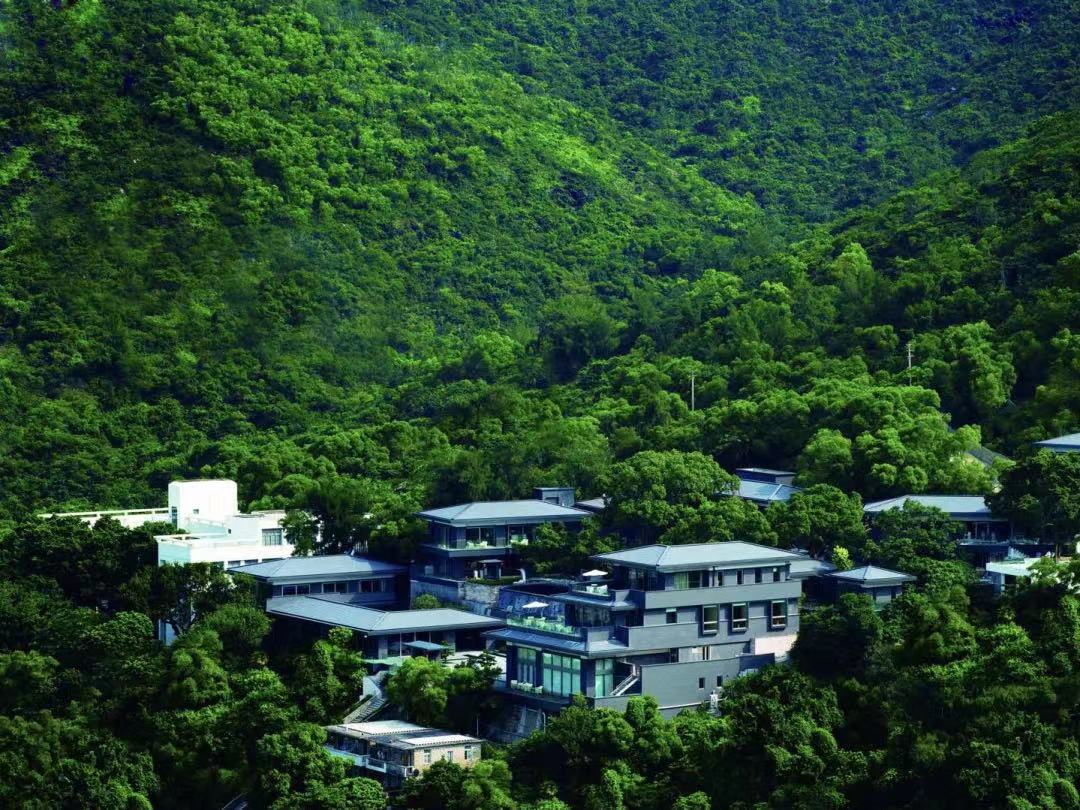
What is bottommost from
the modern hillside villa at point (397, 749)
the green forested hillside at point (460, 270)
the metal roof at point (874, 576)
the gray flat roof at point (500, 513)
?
the modern hillside villa at point (397, 749)

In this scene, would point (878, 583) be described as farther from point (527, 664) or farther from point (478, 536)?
point (478, 536)

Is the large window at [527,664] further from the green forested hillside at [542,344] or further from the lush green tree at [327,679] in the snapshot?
the lush green tree at [327,679]

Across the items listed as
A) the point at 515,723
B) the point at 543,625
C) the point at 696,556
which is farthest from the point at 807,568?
the point at 515,723

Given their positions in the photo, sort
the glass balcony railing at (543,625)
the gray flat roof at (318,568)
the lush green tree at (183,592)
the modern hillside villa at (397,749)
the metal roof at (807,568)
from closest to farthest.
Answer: the modern hillside villa at (397,749), the glass balcony railing at (543,625), the metal roof at (807,568), the lush green tree at (183,592), the gray flat roof at (318,568)

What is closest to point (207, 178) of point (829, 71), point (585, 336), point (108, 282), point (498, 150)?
point (108, 282)

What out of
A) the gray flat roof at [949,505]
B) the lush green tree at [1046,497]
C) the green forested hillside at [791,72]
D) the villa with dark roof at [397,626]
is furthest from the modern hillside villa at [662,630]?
the green forested hillside at [791,72]

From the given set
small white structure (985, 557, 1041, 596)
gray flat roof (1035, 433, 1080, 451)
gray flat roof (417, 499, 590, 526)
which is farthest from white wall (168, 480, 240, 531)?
small white structure (985, 557, 1041, 596)

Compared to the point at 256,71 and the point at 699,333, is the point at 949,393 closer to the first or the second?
the point at 699,333
